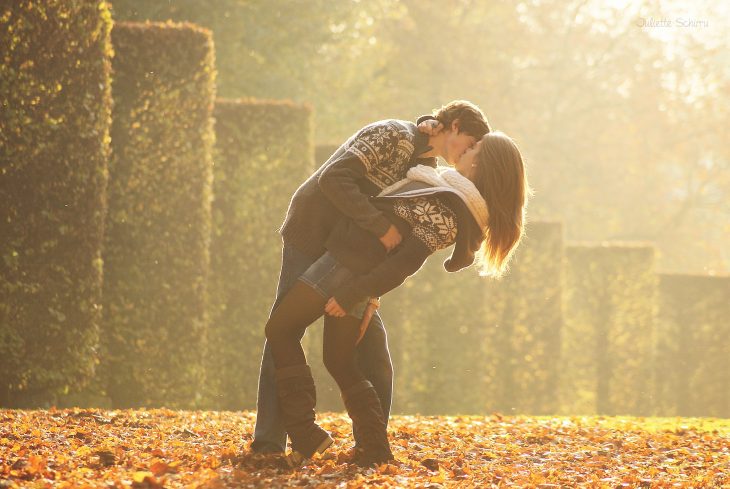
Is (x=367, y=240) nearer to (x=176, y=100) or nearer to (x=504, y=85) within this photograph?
(x=176, y=100)

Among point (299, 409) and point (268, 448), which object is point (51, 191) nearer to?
point (268, 448)

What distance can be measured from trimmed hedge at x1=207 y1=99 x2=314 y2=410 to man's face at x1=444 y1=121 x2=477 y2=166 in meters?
7.89

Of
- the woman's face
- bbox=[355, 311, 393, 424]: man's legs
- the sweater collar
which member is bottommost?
bbox=[355, 311, 393, 424]: man's legs

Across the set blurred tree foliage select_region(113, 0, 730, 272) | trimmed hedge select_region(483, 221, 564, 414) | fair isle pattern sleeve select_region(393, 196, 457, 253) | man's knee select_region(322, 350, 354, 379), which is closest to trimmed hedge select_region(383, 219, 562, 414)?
trimmed hedge select_region(483, 221, 564, 414)

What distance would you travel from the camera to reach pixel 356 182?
5.64m

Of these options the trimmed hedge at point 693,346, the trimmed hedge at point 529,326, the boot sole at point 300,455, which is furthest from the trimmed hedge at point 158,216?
the trimmed hedge at point 693,346

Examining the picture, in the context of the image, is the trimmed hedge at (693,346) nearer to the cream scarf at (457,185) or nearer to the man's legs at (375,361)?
the man's legs at (375,361)

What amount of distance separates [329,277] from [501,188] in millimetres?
1062

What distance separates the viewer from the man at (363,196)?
5332 mm

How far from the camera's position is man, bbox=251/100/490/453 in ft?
17.5

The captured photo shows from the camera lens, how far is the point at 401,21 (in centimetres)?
3016

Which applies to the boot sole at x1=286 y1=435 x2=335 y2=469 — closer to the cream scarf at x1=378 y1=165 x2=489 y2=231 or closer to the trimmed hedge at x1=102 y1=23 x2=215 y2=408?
the cream scarf at x1=378 y1=165 x2=489 y2=231

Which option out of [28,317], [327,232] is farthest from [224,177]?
[327,232]

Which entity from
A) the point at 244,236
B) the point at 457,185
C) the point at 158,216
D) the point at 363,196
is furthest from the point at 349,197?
the point at 244,236
